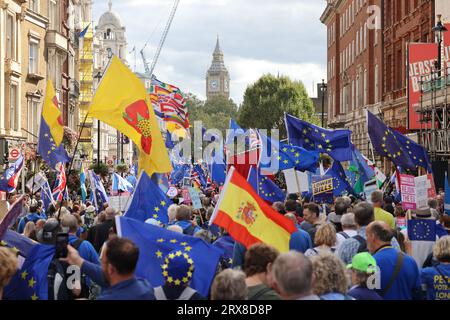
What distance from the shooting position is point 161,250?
26.8 ft

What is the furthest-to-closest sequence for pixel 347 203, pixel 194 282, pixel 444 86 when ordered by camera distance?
1. pixel 444 86
2. pixel 347 203
3. pixel 194 282

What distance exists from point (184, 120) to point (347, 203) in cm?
3441

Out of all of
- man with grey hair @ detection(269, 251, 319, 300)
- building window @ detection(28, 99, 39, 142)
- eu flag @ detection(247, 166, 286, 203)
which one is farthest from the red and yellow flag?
building window @ detection(28, 99, 39, 142)

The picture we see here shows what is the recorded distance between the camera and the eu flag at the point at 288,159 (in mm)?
19531

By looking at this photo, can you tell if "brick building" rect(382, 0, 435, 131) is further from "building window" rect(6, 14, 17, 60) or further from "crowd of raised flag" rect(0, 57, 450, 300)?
"crowd of raised flag" rect(0, 57, 450, 300)

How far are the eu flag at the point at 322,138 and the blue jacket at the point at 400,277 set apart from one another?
11.4 m

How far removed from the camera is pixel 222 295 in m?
5.97

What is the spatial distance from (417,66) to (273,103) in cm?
6557

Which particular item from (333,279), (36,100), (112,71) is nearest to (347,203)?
(112,71)

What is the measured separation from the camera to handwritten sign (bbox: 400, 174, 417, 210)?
13.5 meters

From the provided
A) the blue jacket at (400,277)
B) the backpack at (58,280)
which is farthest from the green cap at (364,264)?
the backpack at (58,280)

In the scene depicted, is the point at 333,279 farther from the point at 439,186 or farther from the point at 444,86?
the point at 444,86

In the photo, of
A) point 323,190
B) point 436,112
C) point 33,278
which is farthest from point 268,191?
point 436,112

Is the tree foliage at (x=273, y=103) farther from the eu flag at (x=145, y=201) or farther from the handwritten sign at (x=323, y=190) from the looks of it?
the eu flag at (x=145, y=201)
